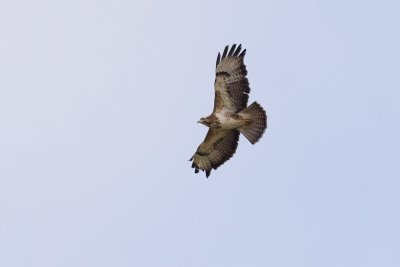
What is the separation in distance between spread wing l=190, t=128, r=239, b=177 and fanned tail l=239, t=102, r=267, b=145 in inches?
30.8

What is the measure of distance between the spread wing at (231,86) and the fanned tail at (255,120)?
16cm

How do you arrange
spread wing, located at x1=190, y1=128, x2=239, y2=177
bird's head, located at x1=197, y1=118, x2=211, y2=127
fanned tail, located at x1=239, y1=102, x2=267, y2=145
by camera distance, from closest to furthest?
1. fanned tail, located at x1=239, y1=102, x2=267, y2=145
2. bird's head, located at x1=197, y1=118, x2=211, y2=127
3. spread wing, located at x1=190, y1=128, x2=239, y2=177

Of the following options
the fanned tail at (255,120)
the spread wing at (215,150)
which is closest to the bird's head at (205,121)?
the spread wing at (215,150)

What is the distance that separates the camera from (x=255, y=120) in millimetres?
22797

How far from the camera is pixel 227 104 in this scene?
74.9 feet

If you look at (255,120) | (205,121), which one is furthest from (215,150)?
(255,120)

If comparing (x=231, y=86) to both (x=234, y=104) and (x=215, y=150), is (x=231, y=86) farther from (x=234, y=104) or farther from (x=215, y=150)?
(x=215, y=150)

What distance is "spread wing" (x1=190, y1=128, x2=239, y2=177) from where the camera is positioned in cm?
2375

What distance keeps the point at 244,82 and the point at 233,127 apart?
959 mm

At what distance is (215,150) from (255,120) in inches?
66.9

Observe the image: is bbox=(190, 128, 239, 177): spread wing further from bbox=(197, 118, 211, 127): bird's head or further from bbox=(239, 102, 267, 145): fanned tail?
bbox=(239, 102, 267, 145): fanned tail

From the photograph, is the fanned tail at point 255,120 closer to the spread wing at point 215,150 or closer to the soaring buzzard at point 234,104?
the soaring buzzard at point 234,104

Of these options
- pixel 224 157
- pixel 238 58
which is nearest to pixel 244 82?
pixel 238 58

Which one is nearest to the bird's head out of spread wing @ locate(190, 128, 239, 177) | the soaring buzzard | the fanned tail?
the soaring buzzard
